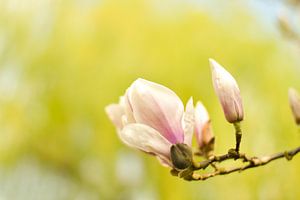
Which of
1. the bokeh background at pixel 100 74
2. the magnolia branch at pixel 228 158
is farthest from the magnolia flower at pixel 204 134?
the bokeh background at pixel 100 74

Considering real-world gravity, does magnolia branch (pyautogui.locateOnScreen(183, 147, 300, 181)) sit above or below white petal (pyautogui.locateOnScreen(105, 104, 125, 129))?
below

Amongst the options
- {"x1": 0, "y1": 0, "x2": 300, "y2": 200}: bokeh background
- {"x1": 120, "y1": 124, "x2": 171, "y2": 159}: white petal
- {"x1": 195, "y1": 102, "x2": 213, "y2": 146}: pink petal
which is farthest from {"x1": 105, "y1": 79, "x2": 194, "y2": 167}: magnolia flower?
{"x1": 0, "y1": 0, "x2": 300, "y2": 200}: bokeh background

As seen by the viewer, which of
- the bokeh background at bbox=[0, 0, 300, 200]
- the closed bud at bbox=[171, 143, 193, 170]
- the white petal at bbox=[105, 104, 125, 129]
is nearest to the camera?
the closed bud at bbox=[171, 143, 193, 170]

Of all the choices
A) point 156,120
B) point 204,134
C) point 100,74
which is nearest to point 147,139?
→ point 156,120

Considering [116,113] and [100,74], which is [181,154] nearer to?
[116,113]

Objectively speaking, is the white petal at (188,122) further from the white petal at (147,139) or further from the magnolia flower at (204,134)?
the magnolia flower at (204,134)

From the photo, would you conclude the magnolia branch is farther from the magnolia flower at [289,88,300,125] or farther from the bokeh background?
the bokeh background

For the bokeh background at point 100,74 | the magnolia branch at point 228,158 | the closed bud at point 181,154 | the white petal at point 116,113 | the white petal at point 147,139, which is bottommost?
the magnolia branch at point 228,158
